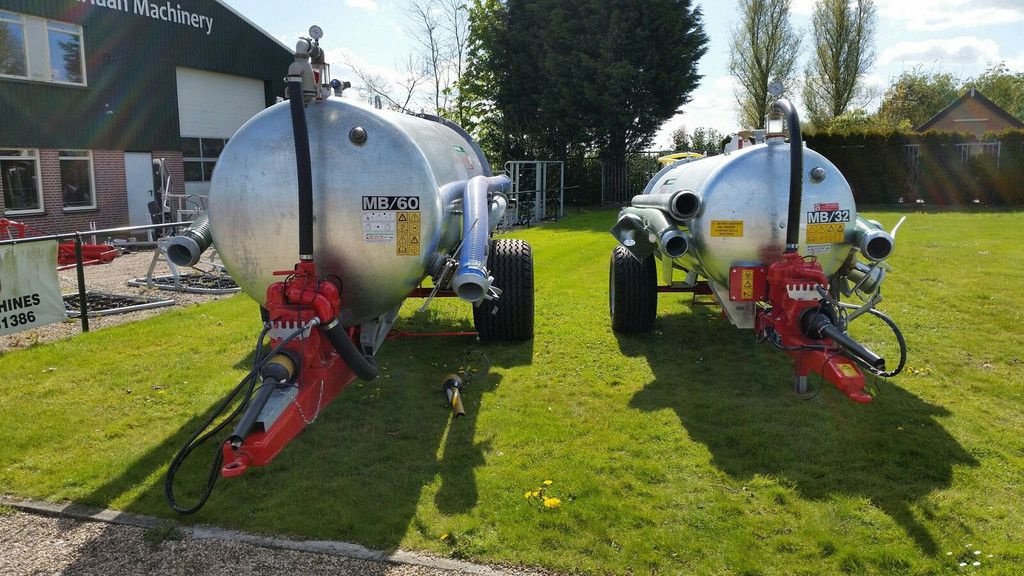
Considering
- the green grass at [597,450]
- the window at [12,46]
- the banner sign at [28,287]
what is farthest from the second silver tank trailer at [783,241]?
the window at [12,46]

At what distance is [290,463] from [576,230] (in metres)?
15.5

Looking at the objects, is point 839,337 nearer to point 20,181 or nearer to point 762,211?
point 762,211

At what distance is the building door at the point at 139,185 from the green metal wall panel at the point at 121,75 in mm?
373

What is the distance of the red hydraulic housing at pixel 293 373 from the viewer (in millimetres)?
3678

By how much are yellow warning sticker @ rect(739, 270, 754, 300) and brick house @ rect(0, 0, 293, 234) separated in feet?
54.0

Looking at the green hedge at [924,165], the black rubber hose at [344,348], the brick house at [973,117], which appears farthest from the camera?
the brick house at [973,117]

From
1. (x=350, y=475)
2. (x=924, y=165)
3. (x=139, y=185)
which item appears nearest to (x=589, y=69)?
(x=924, y=165)

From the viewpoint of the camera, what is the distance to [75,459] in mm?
5039

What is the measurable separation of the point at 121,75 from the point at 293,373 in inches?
755

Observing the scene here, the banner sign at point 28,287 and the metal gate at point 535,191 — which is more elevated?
the metal gate at point 535,191

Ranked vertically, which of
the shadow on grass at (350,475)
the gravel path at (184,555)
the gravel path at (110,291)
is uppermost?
the gravel path at (110,291)

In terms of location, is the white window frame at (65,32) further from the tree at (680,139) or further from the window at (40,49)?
the tree at (680,139)

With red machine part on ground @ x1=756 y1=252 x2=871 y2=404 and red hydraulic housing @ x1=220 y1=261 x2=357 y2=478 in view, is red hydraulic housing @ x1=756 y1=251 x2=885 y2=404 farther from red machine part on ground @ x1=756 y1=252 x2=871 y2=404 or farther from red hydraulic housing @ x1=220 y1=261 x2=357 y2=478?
red hydraulic housing @ x1=220 y1=261 x2=357 y2=478

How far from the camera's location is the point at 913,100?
51562 mm
